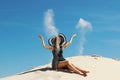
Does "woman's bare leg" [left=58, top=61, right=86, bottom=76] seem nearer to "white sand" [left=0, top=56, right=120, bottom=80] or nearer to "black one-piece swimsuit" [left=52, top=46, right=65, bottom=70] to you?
"black one-piece swimsuit" [left=52, top=46, right=65, bottom=70]

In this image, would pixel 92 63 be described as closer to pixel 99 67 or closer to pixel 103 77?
pixel 99 67

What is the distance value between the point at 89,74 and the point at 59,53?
1701 millimetres

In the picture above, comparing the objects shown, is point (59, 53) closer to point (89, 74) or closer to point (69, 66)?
point (69, 66)

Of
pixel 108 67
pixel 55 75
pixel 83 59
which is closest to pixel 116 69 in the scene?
pixel 108 67

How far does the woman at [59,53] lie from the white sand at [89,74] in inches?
14.1

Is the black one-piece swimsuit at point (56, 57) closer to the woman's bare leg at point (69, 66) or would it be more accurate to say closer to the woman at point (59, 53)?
the woman at point (59, 53)

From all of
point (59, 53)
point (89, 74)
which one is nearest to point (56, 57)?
point (59, 53)

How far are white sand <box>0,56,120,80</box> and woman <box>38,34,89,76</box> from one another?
0.36 metres

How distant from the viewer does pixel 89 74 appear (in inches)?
664

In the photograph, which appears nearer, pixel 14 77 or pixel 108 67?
pixel 14 77

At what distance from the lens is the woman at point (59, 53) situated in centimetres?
1622

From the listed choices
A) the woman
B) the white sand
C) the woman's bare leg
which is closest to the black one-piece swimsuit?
the woman

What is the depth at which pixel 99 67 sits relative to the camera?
1836 cm

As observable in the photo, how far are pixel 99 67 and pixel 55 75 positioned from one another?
3.62 meters
